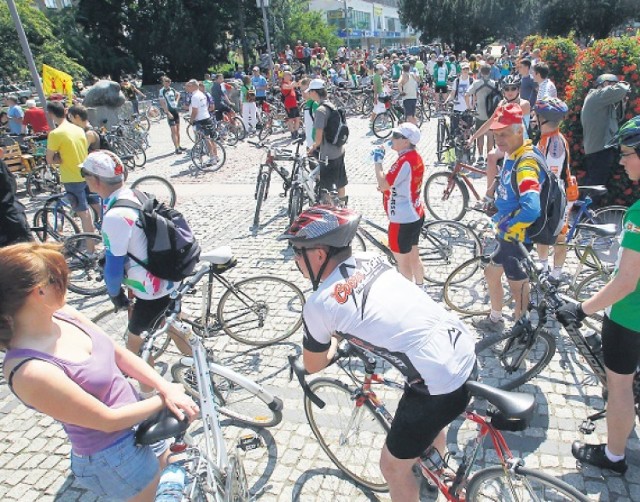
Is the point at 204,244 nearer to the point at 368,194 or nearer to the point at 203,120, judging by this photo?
the point at 368,194

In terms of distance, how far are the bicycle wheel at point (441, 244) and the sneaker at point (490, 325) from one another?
0.99m

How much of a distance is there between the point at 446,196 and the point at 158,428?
6.36 metres

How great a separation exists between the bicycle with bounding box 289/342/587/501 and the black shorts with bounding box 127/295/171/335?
1413mm

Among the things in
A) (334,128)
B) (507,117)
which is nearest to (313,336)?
(507,117)

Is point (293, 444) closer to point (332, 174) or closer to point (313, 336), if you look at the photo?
point (313, 336)

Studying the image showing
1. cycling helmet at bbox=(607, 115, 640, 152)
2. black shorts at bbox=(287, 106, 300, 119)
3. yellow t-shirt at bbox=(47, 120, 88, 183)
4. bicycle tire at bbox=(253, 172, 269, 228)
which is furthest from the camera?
black shorts at bbox=(287, 106, 300, 119)

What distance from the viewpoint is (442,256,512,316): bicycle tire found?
506cm

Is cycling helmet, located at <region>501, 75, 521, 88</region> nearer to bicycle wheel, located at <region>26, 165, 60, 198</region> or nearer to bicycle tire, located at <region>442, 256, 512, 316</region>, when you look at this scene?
bicycle tire, located at <region>442, 256, 512, 316</region>

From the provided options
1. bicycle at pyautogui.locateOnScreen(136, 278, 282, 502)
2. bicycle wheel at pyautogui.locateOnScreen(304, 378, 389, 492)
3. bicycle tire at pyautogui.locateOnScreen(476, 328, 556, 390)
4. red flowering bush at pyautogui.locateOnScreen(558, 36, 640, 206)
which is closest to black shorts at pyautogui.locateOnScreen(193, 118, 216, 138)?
red flowering bush at pyautogui.locateOnScreen(558, 36, 640, 206)

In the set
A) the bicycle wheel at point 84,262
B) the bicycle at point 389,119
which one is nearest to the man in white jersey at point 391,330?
the bicycle wheel at point 84,262

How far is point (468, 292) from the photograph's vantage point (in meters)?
5.24

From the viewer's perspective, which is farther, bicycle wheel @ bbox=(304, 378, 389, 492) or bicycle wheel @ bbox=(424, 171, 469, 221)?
bicycle wheel @ bbox=(424, 171, 469, 221)

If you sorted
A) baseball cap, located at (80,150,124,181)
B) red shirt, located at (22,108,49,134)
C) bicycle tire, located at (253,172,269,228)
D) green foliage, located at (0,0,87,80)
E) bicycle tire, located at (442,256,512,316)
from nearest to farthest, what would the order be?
baseball cap, located at (80,150,124,181) < bicycle tire, located at (442,256,512,316) < bicycle tire, located at (253,172,269,228) < red shirt, located at (22,108,49,134) < green foliage, located at (0,0,87,80)

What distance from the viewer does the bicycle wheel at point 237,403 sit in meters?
3.60
